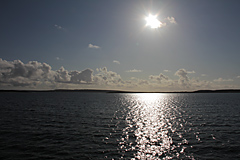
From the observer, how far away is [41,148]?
2377 centimetres

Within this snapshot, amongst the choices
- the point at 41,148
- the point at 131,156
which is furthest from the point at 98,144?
the point at 41,148

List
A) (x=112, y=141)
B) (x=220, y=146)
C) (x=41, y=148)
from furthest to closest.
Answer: (x=112, y=141), (x=220, y=146), (x=41, y=148)

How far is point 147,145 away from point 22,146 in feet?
64.3

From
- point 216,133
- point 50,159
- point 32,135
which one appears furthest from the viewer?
point 216,133

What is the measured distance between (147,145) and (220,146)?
11682mm

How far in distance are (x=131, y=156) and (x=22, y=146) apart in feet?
55.3

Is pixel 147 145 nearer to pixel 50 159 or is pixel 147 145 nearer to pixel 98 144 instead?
pixel 98 144

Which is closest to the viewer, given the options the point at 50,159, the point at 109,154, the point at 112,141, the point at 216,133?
the point at 50,159

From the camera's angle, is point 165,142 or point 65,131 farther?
point 65,131

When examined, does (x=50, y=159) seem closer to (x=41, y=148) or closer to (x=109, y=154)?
(x=41, y=148)

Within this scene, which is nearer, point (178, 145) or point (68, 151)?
point (68, 151)

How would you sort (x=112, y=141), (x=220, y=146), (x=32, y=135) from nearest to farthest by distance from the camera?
(x=220, y=146)
(x=112, y=141)
(x=32, y=135)

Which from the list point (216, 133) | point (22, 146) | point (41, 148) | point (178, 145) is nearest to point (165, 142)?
point (178, 145)

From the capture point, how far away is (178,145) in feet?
85.3
